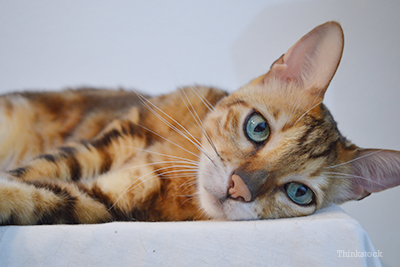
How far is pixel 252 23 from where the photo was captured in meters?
1.50

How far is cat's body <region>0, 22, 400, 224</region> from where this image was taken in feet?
2.55

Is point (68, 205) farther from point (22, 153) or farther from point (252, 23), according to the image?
point (252, 23)

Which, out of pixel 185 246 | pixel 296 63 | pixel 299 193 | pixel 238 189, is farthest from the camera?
pixel 296 63

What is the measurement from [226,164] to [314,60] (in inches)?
18.6

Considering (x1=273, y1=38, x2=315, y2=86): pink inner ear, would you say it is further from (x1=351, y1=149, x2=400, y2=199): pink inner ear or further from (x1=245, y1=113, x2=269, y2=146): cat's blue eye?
(x1=351, y1=149, x2=400, y2=199): pink inner ear

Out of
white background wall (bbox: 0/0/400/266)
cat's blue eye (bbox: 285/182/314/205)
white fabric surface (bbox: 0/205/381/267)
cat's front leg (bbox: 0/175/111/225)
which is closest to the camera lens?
white fabric surface (bbox: 0/205/381/267)

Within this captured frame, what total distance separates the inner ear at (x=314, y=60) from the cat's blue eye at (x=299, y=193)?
33 cm

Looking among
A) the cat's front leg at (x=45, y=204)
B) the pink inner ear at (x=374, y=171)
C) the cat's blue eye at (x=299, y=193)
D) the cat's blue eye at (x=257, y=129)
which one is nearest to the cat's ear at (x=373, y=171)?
the pink inner ear at (x=374, y=171)

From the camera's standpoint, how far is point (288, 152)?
827 mm

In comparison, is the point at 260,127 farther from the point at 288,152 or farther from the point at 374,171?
the point at 374,171

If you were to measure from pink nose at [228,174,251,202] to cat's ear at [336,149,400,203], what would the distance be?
0.40m

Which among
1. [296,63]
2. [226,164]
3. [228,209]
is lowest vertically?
[228,209]

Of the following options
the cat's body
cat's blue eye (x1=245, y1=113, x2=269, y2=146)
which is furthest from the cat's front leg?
cat's blue eye (x1=245, y1=113, x2=269, y2=146)

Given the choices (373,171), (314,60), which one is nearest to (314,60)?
(314,60)
